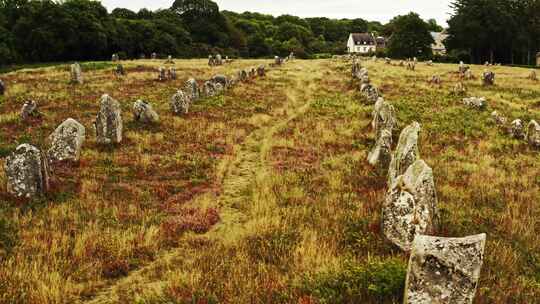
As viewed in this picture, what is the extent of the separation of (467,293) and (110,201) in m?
10.3

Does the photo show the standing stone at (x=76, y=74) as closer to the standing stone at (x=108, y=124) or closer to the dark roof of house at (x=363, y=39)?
the standing stone at (x=108, y=124)

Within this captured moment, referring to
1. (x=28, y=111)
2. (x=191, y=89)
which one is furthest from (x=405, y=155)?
(x=191, y=89)

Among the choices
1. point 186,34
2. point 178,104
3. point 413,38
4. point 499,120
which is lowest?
point 499,120

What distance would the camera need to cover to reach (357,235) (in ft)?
34.7

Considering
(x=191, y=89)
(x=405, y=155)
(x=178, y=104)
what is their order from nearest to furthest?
(x=405, y=155)
(x=178, y=104)
(x=191, y=89)

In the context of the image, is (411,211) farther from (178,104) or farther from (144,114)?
(178,104)

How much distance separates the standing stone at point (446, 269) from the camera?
688cm

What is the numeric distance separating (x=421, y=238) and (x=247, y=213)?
6706 millimetres

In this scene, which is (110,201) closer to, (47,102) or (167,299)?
(167,299)

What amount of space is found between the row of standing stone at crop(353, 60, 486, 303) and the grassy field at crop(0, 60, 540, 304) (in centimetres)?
63

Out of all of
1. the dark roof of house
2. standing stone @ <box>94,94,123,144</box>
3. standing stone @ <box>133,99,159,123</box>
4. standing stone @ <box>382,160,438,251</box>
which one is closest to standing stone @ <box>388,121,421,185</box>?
standing stone @ <box>382,160,438,251</box>

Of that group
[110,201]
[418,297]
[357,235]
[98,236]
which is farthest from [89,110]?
[418,297]

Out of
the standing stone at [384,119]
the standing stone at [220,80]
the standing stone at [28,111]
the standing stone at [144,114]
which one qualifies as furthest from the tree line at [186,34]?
the standing stone at [384,119]

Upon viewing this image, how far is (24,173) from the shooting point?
43.4ft
